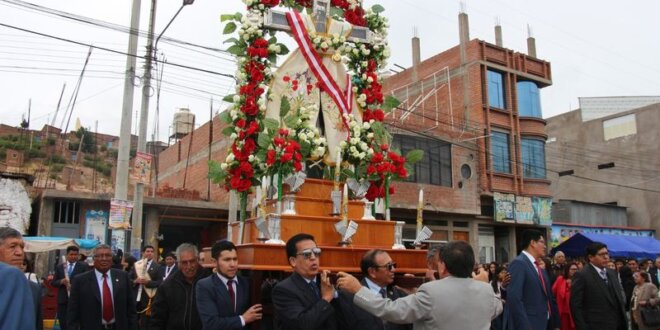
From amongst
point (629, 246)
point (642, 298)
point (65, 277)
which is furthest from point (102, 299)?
point (629, 246)

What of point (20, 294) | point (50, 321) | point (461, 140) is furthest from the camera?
point (461, 140)

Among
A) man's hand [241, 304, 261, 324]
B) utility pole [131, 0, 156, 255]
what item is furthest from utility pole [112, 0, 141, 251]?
man's hand [241, 304, 261, 324]

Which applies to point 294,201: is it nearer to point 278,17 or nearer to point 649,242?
point 278,17

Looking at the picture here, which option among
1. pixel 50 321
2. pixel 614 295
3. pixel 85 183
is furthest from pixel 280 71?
pixel 85 183

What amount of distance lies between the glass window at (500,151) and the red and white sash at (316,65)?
1946cm

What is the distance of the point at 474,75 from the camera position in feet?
85.4

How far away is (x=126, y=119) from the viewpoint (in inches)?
488

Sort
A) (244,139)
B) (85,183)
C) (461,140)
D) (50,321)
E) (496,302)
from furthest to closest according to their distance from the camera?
(85,183) < (461,140) < (50,321) < (244,139) < (496,302)

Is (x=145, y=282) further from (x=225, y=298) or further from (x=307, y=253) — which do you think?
(x=307, y=253)

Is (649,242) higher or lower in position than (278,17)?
lower

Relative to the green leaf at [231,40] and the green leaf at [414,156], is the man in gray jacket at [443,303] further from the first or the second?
the green leaf at [231,40]

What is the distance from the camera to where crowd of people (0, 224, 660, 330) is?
365 centimetres

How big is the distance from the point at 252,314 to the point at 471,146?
2137 centimetres

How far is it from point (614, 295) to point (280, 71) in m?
4.66
